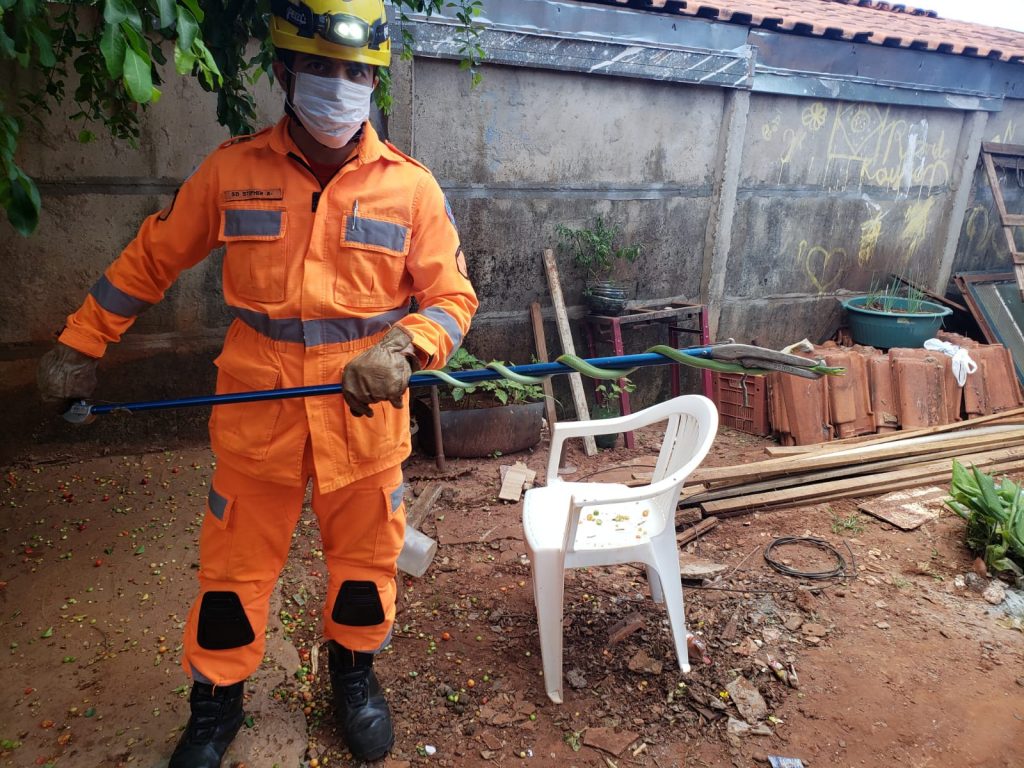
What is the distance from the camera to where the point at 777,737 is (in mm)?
2602

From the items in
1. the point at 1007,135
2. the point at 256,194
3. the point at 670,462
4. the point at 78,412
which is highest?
the point at 1007,135

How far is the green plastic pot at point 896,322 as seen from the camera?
6.36 meters

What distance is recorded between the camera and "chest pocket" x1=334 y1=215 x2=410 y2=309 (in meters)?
2.03

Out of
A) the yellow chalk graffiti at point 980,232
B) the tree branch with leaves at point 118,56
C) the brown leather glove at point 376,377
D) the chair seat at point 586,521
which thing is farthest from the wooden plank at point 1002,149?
the brown leather glove at point 376,377

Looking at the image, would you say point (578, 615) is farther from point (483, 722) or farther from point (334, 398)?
point (334, 398)

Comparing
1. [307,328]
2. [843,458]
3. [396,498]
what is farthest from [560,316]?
[307,328]

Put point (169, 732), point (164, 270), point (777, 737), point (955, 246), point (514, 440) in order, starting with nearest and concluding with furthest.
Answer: point (164, 270) < point (169, 732) < point (777, 737) < point (514, 440) < point (955, 246)

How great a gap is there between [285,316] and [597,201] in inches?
159

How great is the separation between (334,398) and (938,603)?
3.29 m

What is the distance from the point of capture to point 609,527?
9.66 feet

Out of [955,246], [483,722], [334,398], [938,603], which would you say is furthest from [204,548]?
[955,246]

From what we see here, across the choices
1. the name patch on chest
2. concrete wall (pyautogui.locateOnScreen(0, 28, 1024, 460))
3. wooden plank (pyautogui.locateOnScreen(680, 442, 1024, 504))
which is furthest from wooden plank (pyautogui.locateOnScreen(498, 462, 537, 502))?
the name patch on chest

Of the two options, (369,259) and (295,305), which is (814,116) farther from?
(295,305)

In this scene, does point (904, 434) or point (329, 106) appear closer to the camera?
point (329, 106)
